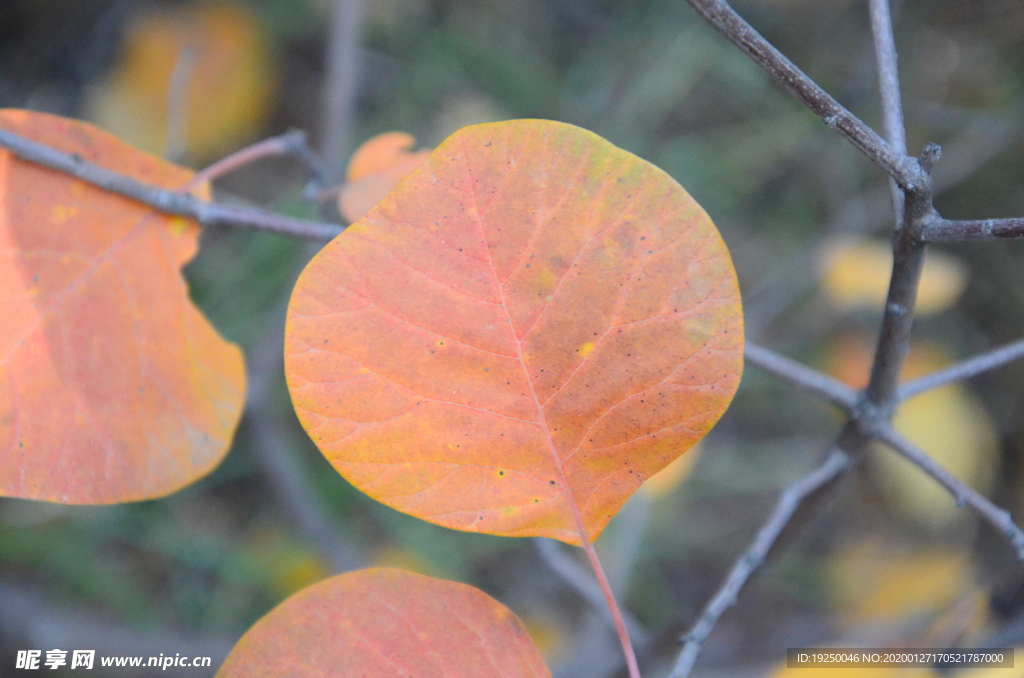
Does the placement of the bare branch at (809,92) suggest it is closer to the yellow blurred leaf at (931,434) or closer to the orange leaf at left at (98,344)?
the orange leaf at left at (98,344)

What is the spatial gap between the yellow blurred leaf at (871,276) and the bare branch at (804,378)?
49 cm

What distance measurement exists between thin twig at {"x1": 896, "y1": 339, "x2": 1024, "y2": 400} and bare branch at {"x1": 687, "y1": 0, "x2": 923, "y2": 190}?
18 cm

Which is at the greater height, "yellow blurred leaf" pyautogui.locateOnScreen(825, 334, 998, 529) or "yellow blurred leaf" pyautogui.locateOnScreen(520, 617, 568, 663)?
"yellow blurred leaf" pyautogui.locateOnScreen(825, 334, 998, 529)

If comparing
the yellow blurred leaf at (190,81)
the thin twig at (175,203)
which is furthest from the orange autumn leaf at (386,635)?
the yellow blurred leaf at (190,81)

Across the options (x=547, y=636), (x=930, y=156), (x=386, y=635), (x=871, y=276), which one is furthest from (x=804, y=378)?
(x=547, y=636)

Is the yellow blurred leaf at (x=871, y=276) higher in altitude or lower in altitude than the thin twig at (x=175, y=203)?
higher

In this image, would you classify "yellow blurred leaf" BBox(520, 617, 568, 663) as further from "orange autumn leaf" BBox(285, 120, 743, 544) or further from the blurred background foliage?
"orange autumn leaf" BBox(285, 120, 743, 544)

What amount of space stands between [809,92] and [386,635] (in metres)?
0.32

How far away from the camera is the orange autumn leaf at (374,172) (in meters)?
0.45

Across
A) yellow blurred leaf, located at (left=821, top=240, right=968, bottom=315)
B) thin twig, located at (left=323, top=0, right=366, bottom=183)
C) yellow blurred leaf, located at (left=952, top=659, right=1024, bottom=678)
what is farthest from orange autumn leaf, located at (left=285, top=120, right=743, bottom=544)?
yellow blurred leaf, located at (left=821, top=240, right=968, bottom=315)

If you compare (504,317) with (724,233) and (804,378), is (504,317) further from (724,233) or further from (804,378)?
(724,233)

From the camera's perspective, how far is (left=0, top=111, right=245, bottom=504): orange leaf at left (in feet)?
1.15

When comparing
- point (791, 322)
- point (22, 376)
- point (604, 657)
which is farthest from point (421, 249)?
point (791, 322)

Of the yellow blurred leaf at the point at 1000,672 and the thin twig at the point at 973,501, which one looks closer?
the thin twig at the point at 973,501
